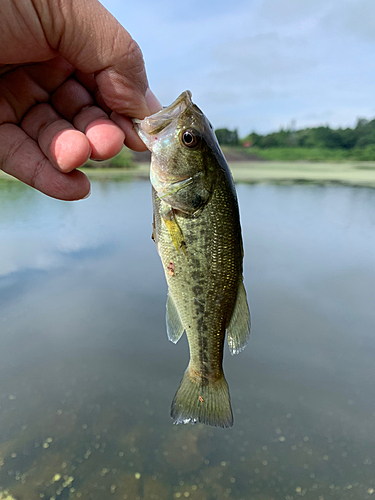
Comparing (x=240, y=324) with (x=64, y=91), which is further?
(x=64, y=91)

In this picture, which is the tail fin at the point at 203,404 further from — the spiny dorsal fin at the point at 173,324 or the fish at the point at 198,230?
the spiny dorsal fin at the point at 173,324

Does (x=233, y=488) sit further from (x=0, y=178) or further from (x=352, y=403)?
(x=0, y=178)

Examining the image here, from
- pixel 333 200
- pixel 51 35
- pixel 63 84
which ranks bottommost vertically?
pixel 333 200

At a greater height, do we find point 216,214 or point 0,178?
point 216,214

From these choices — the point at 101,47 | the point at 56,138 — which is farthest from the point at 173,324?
the point at 101,47

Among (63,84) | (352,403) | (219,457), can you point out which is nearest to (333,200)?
(352,403)

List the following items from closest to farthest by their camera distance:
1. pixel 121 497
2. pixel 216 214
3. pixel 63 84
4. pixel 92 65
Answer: pixel 216 214
pixel 92 65
pixel 63 84
pixel 121 497

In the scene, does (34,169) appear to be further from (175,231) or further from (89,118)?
(175,231)
